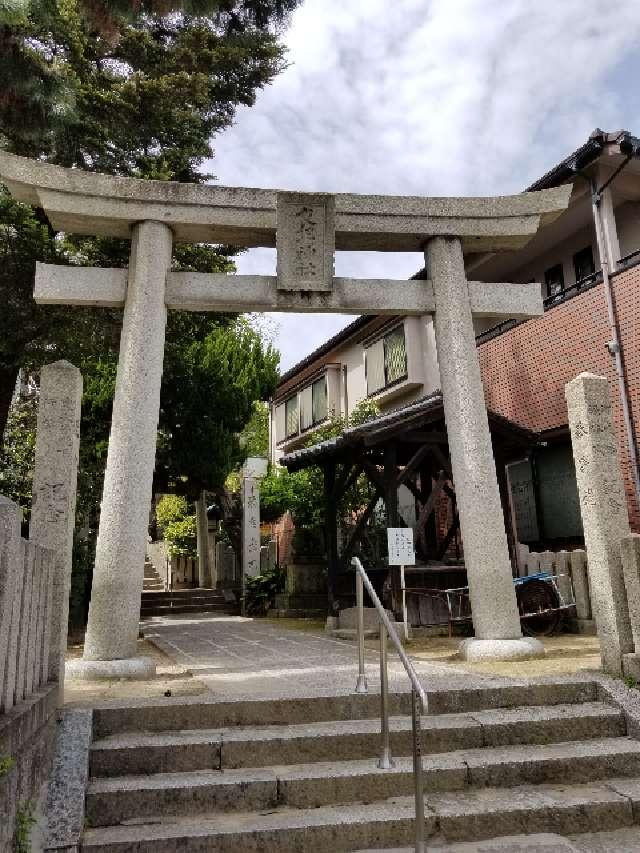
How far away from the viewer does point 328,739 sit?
4.57 metres

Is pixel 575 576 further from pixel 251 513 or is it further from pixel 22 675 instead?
pixel 251 513

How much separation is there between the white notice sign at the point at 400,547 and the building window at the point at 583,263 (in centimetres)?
792

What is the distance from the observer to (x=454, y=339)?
8.55 m

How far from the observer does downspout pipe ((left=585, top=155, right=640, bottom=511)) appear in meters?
11.5

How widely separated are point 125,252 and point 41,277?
15.0ft

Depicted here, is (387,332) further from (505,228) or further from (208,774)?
(208,774)

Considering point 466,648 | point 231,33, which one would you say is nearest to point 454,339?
point 466,648

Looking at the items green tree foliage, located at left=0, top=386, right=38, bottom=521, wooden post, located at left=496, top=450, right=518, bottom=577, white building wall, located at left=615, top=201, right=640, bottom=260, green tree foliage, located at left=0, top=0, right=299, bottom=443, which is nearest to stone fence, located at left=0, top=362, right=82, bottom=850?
green tree foliage, located at left=0, top=0, right=299, bottom=443

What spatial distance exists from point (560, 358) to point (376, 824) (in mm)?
11518

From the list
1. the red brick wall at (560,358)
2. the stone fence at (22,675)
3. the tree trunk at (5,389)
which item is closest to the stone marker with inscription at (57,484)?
the stone fence at (22,675)

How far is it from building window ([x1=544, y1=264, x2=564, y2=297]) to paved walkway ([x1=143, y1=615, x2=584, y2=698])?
30.7 feet

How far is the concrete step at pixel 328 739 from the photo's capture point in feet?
14.2

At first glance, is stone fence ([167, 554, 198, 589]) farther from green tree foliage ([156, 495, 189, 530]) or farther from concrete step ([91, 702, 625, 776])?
concrete step ([91, 702, 625, 776])

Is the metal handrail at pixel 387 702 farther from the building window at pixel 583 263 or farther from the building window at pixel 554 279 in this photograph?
the building window at pixel 554 279
